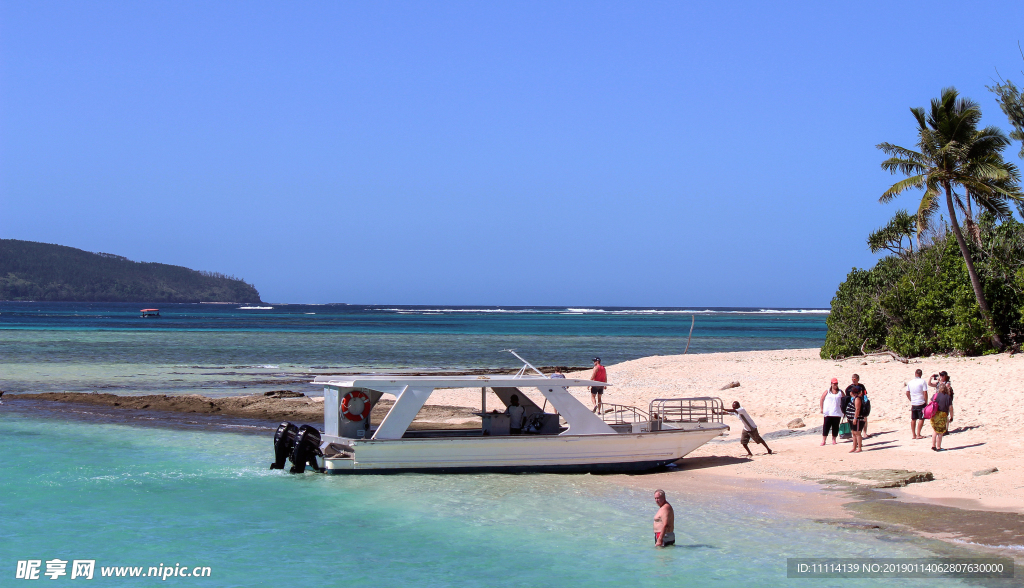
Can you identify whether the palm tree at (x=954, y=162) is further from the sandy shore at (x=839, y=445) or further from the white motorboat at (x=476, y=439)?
the white motorboat at (x=476, y=439)

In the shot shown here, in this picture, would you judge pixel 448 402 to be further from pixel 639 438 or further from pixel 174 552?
pixel 174 552

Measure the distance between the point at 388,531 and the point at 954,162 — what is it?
82.9ft

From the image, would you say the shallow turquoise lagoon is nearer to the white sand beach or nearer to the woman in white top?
the white sand beach

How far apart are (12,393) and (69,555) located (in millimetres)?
19680

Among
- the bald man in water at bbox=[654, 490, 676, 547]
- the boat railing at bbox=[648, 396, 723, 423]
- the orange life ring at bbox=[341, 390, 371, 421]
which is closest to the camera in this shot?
the bald man in water at bbox=[654, 490, 676, 547]

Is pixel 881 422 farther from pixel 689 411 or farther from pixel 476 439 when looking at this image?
pixel 476 439

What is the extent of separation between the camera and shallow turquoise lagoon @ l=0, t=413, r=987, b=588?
10.6m

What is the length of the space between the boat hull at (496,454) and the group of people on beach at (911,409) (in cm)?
403

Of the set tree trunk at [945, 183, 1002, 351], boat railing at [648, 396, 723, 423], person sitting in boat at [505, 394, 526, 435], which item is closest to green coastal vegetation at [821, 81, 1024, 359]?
tree trunk at [945, 183, 1002, 351]

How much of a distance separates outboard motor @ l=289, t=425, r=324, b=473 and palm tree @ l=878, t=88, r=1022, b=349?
23.2 meters

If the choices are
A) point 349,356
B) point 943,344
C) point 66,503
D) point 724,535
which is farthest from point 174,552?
point 349,356

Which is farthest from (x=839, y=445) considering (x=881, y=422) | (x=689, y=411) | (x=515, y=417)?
(x=515, y=417)

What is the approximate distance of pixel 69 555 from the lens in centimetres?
1149

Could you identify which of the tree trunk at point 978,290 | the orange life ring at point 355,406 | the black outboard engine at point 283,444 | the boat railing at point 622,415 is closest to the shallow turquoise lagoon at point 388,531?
the black outboard engine at point 283,444
